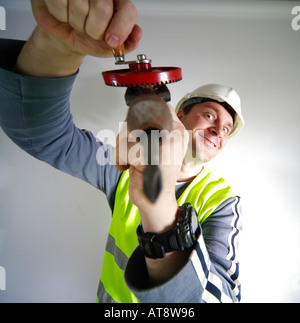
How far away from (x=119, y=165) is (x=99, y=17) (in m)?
0.25

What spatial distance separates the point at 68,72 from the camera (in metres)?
0.51

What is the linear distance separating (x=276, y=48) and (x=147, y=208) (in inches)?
37.8

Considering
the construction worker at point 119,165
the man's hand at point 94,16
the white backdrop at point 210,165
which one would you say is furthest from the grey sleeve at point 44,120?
the white backdrop at point 210,165

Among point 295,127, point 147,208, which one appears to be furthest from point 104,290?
point 295,127

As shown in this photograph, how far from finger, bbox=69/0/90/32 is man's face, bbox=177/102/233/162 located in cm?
54

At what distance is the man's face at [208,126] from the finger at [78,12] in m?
0.54

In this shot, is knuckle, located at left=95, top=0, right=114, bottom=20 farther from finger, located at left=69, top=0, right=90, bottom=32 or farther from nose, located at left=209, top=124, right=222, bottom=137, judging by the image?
nose, located at left=209, top=124, right=222, bottom=137

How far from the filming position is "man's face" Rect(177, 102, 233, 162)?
2.70 feet

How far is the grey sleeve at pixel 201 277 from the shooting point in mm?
415

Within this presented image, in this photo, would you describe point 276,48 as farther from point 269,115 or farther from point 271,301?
point 271,301
